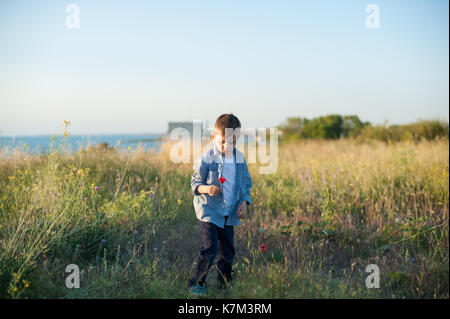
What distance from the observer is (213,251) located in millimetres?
2734

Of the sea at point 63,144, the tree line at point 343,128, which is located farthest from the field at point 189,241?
the tree line at point 343,128

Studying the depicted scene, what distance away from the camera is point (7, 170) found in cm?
444

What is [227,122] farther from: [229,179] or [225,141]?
[229,179]

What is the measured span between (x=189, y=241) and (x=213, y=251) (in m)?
1.21

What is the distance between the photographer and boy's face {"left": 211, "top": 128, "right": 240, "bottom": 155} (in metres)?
2.70

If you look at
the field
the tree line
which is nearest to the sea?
the field

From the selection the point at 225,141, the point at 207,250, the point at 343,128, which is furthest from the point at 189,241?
the point at 343,128

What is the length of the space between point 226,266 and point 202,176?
2.63 ft

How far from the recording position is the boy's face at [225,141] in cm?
270

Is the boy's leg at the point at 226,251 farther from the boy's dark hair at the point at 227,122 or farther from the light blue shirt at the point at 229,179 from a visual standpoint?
the boy's dark hair at the point at 227,122

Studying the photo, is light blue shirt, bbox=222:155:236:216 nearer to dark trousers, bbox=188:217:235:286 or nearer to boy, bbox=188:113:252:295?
boy, bbox=188:113:252:295

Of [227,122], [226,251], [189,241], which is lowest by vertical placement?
[189,241]
